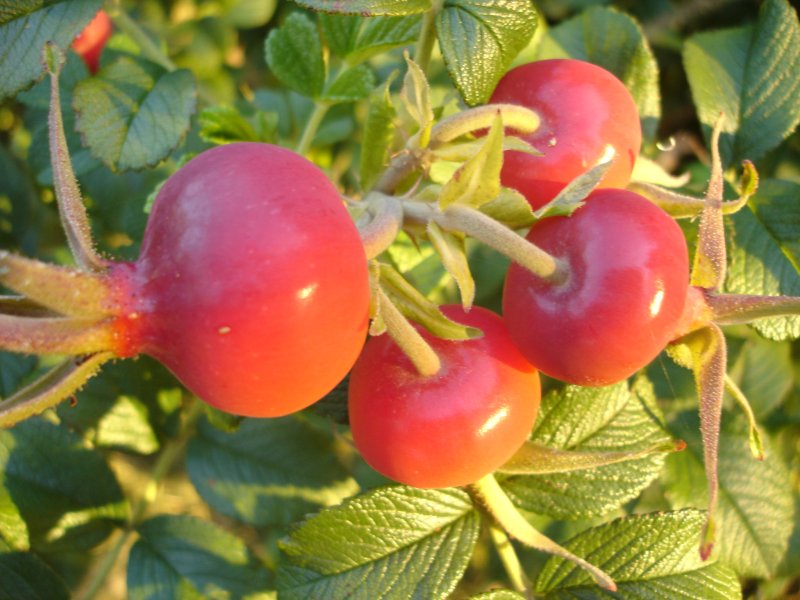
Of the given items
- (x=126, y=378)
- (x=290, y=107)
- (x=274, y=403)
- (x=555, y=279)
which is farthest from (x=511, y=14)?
(x=290, y=107)

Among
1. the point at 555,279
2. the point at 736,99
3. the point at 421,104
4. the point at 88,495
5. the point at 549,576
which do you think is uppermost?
the point at 421,104

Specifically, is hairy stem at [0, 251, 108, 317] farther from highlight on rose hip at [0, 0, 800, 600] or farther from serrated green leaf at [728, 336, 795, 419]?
serrated green leaf at [728, 336, 795, 419]

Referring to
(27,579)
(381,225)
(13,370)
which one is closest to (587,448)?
(381,225)

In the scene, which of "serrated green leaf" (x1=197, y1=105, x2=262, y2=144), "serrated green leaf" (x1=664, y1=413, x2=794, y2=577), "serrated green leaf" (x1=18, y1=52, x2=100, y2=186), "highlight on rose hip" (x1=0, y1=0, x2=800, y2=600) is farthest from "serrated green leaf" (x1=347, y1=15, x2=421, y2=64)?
"serrated green leaf" (x1=664, y1=413, x2=794, y2=577)

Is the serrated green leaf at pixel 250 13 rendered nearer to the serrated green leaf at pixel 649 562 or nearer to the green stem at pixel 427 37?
the green stem at pixel 427 37

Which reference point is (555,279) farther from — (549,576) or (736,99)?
(736,99)
